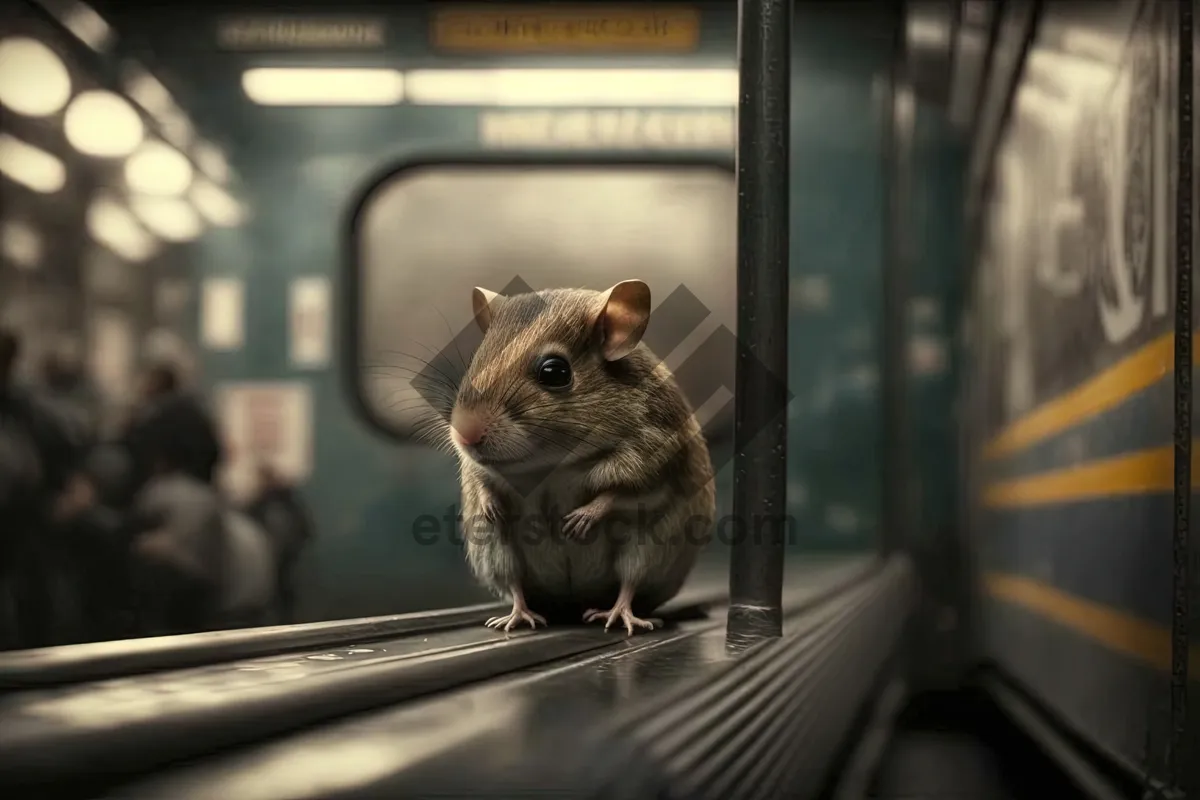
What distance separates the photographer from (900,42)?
0.90 meters

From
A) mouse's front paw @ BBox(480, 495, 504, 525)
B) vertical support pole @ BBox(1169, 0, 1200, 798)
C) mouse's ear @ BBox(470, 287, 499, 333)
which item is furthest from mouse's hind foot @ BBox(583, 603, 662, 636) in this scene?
vertical support pole @ BBox(1169, 0, 1200, 798)

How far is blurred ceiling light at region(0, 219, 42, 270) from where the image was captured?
105 cm

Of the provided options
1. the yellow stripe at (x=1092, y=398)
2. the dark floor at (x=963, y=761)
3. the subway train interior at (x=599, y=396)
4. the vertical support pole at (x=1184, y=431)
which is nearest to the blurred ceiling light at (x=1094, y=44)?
the subway train interior at (x=599, y=396)

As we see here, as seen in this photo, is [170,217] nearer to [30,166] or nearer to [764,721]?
[30,166]

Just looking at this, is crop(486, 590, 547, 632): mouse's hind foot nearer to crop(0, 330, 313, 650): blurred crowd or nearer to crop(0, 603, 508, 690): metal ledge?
crop(0, 603, 508, 690): metal ledge

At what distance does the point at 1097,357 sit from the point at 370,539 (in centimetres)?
70

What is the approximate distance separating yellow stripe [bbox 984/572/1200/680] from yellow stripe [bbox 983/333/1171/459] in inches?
5.7

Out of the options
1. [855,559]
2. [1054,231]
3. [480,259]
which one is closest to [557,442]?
[480,259]

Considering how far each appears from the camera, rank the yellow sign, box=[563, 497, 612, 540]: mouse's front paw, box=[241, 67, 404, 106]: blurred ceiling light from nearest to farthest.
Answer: box=[563, 497, 612, 540]: mouse's front paw < the yellow sign < box=[241, 67, 404, 106]: blurred ceiling light

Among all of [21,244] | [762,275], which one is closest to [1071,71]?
[762,275]

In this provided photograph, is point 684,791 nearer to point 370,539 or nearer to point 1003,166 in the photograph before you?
point 370,539

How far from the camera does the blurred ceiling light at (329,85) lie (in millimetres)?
902

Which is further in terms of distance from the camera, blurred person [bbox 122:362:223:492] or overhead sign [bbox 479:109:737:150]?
blurred person [bbox 122:362:223:492]

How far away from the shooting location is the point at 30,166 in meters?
1.03
